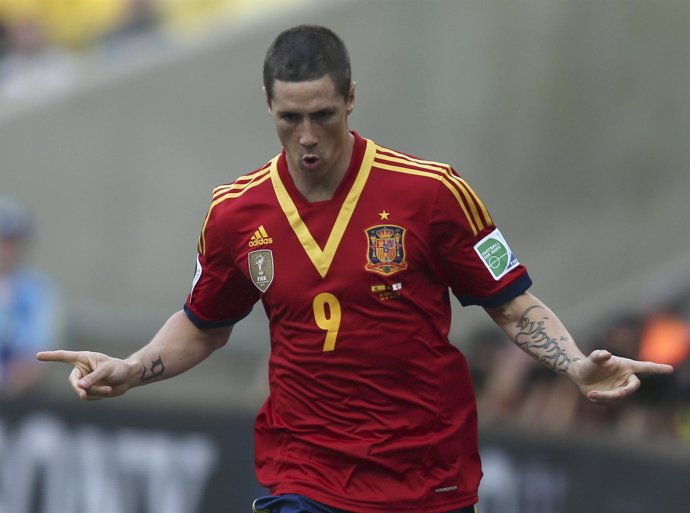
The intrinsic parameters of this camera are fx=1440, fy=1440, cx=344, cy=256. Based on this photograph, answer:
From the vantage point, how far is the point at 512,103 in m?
13.7

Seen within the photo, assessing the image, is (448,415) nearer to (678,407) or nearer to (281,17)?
(678,407)

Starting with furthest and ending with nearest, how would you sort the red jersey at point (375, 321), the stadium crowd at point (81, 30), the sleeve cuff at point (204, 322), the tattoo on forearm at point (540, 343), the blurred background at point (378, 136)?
the stadium crowd at point (81, 30) → the blurred background at point (378, 136) → the sleeve cuff at point (204, 322) → the tattoo on forearm at point (540, 343) → the red jersey at point (375, 321)

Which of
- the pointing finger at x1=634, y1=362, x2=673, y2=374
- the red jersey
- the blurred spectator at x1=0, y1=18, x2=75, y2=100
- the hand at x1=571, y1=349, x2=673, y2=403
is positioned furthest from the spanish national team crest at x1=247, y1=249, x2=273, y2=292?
the blurred spectator at x1=0, y1=18, x2=75, y2=100

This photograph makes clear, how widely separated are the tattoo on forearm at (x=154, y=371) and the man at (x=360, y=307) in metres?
0.19

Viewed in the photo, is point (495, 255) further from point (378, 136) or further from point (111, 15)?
point (111, 15)

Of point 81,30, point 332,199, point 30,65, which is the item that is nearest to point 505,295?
point 332,199

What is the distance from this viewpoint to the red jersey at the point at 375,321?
5.28 metres

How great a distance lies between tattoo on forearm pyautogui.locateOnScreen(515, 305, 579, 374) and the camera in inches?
212

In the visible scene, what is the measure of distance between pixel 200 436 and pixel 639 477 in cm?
290

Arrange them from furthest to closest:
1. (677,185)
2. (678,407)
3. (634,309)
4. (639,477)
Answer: (677,185) < (634,309) < (678,407) < (639,477)

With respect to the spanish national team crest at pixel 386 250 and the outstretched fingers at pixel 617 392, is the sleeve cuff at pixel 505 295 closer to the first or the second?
the spanish national team crest at pixel 386 250

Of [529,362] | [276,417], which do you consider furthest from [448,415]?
[529,362]

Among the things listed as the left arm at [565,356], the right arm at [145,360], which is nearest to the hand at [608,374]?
the left arm at [565,356]

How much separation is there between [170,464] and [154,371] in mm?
4081
